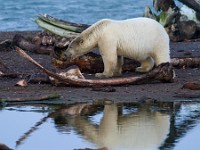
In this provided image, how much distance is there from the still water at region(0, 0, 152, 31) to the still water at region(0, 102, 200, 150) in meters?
15.4

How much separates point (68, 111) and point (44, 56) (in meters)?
5.90

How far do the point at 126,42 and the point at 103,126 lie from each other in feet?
14.0

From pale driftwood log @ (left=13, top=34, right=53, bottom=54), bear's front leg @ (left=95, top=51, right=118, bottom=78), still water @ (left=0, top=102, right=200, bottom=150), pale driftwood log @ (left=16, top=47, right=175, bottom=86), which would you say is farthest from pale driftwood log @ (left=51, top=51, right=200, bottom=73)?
still water @ (left=0, top=102, right=200, bottom=150)

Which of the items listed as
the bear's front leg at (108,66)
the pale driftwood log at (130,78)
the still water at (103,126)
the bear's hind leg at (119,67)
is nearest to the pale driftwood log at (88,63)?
the bear's hind leg at (119,67)

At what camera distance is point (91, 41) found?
1478 cm

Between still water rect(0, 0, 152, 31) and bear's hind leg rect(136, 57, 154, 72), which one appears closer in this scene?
bear's hind leg rect(136, 57, 154, 72)

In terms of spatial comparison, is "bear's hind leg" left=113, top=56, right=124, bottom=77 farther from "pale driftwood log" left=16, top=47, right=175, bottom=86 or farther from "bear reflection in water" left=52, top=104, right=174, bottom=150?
"bear reflection in water" left=52, top=104, right=174, bottom=150

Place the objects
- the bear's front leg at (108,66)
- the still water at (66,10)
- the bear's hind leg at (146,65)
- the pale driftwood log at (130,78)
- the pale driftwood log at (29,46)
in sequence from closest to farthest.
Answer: the pale driftwood log at (130,78) → the bear's front leg at (108,66) → the bear's hind leg at (146,65) → the pale driftwood log at (29,46) → the still water at (66,10)

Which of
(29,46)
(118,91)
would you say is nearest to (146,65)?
(118,91)

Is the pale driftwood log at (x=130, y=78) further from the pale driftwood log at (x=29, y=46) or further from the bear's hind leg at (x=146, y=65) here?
the pale driftwood log at (x=29, y=46)

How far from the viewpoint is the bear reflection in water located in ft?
31.7

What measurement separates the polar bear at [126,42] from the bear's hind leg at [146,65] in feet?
0.63

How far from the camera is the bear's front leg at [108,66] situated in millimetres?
14555

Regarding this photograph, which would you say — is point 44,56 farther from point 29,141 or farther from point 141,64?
point 29,141
